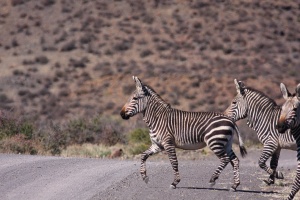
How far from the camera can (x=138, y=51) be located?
60250 mm

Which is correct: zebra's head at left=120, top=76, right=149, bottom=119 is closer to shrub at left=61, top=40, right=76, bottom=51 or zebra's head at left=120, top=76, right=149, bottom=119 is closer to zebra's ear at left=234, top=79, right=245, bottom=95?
zebra's ear at left=234, top=79, right=245, bottom=95

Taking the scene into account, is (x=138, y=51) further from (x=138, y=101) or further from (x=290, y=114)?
(x=290, y=114)

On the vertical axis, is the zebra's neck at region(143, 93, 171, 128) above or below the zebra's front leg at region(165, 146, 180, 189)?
above

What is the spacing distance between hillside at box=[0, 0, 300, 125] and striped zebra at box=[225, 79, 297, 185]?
2979cm

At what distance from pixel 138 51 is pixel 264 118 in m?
43.0

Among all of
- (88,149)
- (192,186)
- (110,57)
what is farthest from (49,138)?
(110,57)

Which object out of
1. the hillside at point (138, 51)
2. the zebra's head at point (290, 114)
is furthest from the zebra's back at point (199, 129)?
the hillside at point (138, 51)

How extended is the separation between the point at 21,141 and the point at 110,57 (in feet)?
112

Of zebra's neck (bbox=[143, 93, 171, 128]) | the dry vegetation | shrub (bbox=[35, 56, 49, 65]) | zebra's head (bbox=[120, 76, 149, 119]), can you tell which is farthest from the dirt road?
shrub (bbox=[35, 56, 49, 65])

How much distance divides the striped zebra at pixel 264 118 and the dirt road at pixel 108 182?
1.67 ft

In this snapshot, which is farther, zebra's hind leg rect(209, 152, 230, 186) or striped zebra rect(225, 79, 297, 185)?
striped zebra rect(225, 79, 297, 185)

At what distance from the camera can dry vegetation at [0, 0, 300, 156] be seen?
171 feet

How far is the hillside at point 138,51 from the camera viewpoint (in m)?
52.2

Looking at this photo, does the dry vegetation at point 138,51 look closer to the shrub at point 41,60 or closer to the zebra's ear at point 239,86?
the shrub at point 41,60
